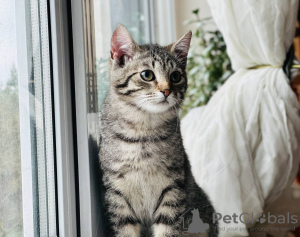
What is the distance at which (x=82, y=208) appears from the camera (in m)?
1.10

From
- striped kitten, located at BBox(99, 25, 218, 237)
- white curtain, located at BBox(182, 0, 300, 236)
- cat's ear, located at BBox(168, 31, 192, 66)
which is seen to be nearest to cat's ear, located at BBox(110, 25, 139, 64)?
striped kitten, located at BBox(99, 25, 218, 237)

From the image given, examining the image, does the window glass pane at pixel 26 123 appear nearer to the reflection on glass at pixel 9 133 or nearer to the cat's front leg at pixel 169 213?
the reflection on glass at pixel 9 133

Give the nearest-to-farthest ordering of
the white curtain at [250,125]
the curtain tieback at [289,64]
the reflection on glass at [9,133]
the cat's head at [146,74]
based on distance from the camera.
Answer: the reflection on glass at [9,133]
the cat's head at [146,74]
the white curtain at [250,125]
the curtain tieback at [289,64]

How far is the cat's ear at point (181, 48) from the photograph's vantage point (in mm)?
1097

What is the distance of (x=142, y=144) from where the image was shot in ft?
3.49

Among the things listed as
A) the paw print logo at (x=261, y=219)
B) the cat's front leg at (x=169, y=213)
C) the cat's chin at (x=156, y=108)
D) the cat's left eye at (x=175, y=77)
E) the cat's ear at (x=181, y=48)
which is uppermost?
the cat's ear at (x=181, y=48)

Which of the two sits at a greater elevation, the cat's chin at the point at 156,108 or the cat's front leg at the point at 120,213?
the cat's chin at the point at 156,108

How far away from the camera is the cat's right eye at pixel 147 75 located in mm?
1039

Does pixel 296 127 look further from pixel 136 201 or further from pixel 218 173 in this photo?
pixel 136 201

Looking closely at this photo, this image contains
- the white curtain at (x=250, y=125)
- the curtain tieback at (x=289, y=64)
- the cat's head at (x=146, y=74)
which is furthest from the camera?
the curtain tieback at (x=289, y=64)

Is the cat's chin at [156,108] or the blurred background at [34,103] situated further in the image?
the cat's chin at [156,108]

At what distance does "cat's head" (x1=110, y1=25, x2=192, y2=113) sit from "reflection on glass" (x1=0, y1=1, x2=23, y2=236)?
0.26 meters

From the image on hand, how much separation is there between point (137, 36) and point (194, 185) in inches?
45.5

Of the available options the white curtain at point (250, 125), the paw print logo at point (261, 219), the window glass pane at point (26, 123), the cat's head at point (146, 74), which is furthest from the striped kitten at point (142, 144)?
the paw print logo at point (261, 219)
